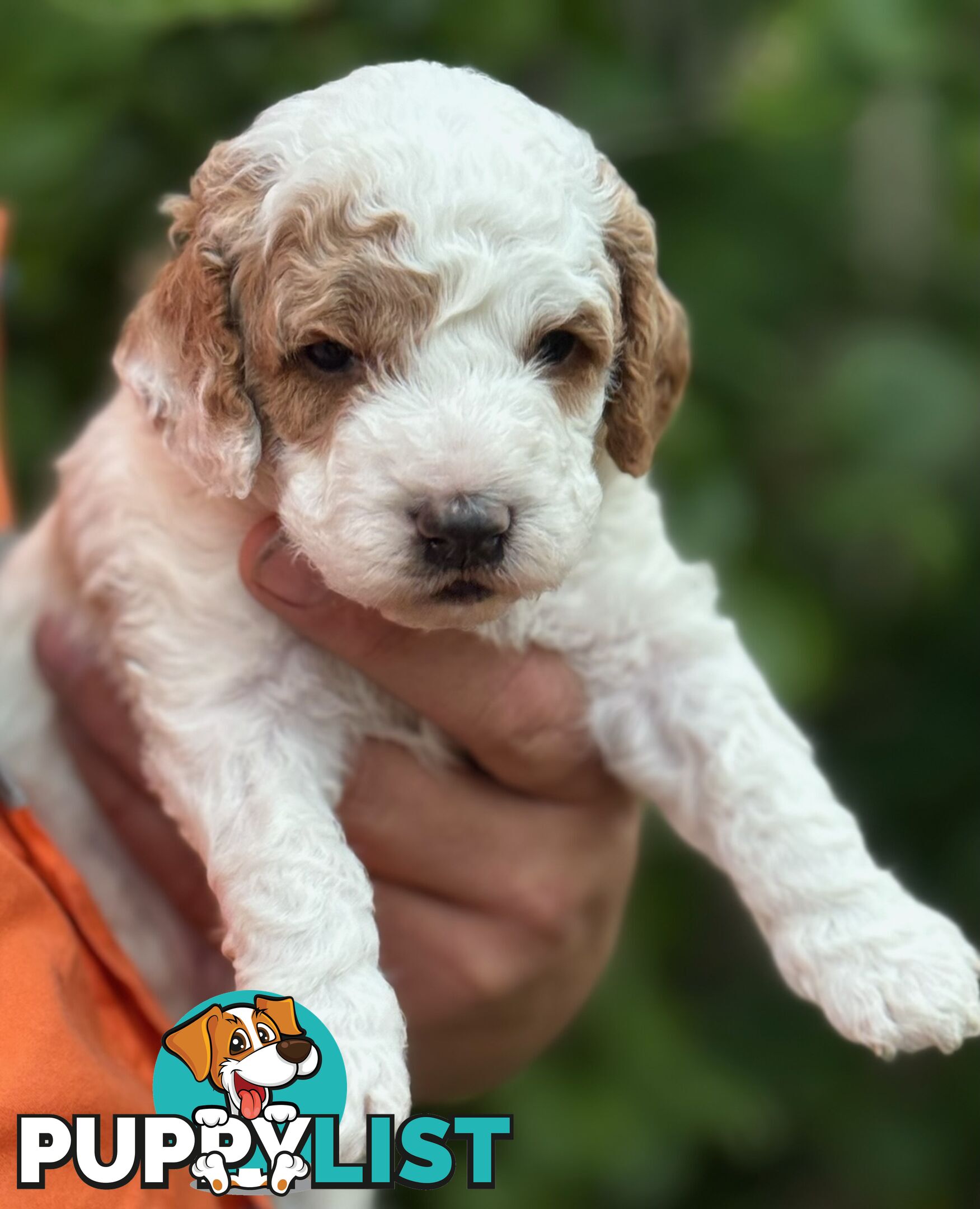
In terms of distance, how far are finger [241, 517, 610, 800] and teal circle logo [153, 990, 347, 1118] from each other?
0.81 meters

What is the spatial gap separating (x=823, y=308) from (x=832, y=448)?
84 centimetres

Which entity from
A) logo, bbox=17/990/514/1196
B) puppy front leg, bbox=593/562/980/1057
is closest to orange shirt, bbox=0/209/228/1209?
logo, bbox=17/990/514/1196

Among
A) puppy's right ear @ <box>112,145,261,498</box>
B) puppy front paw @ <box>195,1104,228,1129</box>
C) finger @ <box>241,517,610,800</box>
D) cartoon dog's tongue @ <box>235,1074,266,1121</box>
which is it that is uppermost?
puppy's right ear @ <box>112,145,261,498</box>

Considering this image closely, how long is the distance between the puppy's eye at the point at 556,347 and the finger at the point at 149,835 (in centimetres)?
149

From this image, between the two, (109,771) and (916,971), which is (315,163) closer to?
(109,771)

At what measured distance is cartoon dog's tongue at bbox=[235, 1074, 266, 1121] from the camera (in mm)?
2062

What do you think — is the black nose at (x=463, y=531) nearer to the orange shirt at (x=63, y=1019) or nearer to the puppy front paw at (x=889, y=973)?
the orange shirt at (x=63, y=1019)

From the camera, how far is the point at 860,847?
268cm

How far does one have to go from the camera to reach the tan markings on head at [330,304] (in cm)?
226

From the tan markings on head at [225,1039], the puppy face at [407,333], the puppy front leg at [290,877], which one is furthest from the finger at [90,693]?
the tan markings on head at [225,1039]

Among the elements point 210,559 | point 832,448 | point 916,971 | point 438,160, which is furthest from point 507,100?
point 832,448

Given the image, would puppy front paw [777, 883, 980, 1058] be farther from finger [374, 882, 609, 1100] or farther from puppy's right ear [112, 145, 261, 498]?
puppy's right ear [112, 145, 261, 498]

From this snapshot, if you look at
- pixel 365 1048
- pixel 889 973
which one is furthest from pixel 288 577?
pixel 889 973

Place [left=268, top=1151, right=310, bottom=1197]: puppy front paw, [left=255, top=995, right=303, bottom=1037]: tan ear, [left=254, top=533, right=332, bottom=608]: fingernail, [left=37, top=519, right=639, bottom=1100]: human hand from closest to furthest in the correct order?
1. [left=268, top=1151, right=310, bottom=1197]: puppy front paw
2. [left=255, top=995, right=303, bottom=1037]: tan ear
3. [left=254, top=533, right=332, bottom=608]: fingernail
4. [left=37, top=519, right=639, bottom=1100]: human hand
